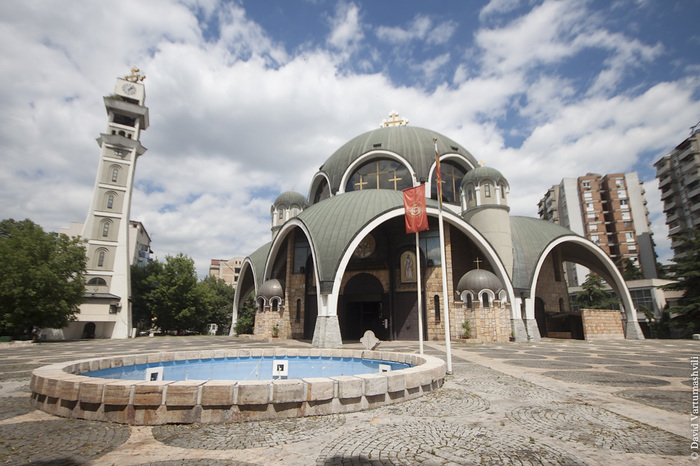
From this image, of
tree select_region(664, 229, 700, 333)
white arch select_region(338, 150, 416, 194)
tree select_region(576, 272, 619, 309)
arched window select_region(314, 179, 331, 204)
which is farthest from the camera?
tree select_region(576, 272, 619, 309)

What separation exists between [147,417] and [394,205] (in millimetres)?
17989

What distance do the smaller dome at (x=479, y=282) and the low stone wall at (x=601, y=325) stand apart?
7.13 meters

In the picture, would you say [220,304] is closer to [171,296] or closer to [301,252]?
[171,296]

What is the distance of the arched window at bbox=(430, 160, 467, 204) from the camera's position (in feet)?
91.0

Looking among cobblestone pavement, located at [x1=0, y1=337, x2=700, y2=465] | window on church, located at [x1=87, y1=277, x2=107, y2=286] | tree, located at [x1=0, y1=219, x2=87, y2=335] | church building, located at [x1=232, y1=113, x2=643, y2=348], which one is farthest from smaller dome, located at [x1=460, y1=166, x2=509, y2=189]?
window on church, located at [x1=87, y1=277, x2=107, y2=286]

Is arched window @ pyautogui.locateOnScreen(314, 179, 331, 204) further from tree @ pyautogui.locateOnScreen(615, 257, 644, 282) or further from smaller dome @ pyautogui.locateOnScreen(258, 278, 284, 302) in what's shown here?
tree @ pyautogui.locateOnScreen(615, 257, 644, 282)

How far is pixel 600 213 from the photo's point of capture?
58.4m

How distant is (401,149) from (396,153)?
2.14ft

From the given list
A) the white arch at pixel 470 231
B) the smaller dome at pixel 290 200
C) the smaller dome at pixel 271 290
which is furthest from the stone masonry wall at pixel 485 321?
the smaller dome at pixel 290 200

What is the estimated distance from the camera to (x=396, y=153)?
27656 mm

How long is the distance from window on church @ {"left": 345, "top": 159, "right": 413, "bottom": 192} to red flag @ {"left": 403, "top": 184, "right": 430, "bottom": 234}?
1567cm

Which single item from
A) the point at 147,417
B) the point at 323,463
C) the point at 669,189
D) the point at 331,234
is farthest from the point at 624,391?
the point at 669,189

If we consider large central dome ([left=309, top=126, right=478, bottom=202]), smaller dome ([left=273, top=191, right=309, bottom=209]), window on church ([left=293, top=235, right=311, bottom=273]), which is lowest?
window on church ([left=293, top=235, right=311, bottom=273])

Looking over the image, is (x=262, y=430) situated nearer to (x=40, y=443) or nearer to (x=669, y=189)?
(x=40, y=443)
